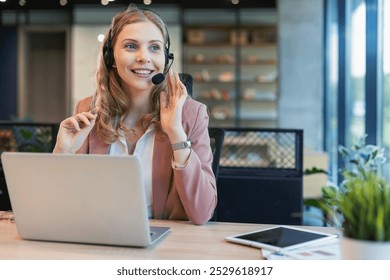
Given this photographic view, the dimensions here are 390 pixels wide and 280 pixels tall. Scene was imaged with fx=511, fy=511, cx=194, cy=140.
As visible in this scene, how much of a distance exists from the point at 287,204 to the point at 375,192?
1.45 m

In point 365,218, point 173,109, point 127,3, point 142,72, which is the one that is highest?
point 127,3

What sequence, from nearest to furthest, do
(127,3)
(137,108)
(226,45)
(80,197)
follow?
(80,197)
(137,108)
(226,45)
(127,3)

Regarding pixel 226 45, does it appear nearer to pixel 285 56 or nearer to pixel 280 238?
pixel 285 56

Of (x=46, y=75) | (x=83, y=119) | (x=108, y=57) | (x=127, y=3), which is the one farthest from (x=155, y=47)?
(x=46, y=75)

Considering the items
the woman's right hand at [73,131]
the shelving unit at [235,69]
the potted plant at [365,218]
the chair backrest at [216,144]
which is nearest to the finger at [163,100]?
the woman's right hand at [73,131]

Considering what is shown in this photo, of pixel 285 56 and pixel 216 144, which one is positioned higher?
pixel 285 56

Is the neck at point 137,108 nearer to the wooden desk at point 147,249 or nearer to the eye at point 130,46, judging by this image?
the eye at point 130,46

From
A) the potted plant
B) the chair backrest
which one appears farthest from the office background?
the potted plant

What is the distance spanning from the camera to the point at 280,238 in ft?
4.04

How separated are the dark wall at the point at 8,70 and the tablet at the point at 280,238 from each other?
302 inches

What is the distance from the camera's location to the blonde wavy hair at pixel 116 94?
1667 millimetres

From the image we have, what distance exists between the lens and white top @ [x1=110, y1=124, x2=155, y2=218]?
1635 millimetres

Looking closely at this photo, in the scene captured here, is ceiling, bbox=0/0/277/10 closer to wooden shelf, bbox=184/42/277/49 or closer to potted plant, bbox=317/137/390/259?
wooden shelf, bbox=184/42/277/49

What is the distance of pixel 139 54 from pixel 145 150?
309mm
